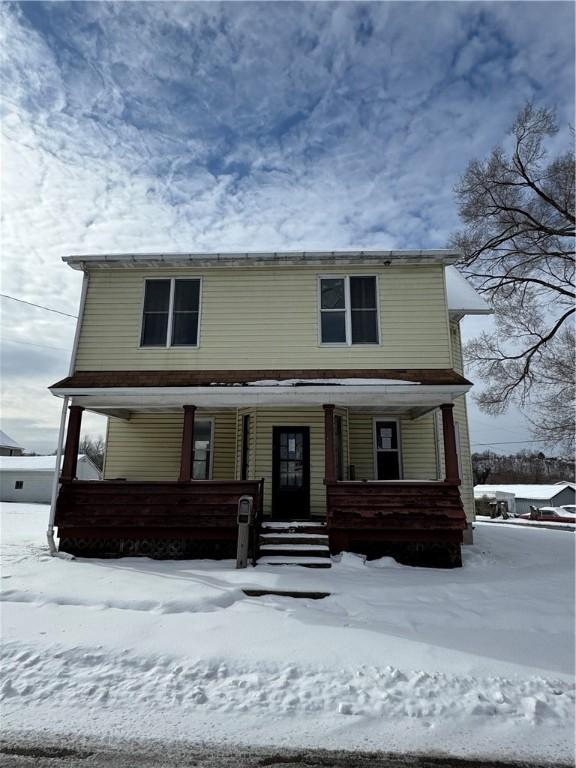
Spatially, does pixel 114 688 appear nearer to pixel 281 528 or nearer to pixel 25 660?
pixel 25 660

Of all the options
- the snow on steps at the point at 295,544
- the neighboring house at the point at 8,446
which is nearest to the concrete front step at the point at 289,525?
the snow on steps at the point at 295,544

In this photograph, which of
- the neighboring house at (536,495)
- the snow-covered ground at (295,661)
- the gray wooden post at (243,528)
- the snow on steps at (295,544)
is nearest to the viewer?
the snow-covered ground at (295,661)

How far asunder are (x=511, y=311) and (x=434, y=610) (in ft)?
57.5

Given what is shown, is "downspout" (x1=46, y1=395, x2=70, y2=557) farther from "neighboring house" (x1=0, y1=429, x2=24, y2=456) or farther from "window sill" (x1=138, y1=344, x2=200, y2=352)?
"neighboring house" (x1=0, y1=429, x2=24, y2=456)

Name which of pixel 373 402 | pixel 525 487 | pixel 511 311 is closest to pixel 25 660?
pixel 373 402

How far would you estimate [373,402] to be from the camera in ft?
30.6

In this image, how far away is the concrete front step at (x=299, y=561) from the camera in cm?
788

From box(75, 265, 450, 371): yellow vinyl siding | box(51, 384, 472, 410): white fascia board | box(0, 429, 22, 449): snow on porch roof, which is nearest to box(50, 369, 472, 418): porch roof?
box(51, 384, 472, 410): white fascia board

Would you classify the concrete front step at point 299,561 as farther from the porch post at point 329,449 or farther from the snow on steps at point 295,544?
the porch post at point 329,449

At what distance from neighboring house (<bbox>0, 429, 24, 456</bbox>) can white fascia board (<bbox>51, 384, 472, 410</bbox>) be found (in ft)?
155

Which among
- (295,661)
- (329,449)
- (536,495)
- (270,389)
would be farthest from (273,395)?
(536,495)

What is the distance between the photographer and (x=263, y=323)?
10.5m

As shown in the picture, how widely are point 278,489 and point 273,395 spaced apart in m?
2.55

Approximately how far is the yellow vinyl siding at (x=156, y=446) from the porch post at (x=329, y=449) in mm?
3107
